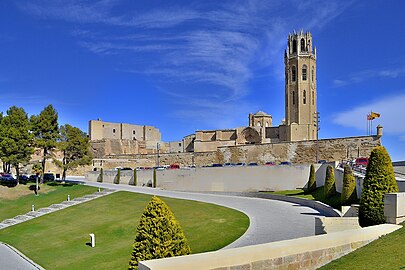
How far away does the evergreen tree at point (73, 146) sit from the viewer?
133 ft

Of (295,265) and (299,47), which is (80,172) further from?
(295,265)

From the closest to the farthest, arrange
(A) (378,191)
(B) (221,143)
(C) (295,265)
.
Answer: (C) (295,265) < (A) (378,191) < (B) (221,143)

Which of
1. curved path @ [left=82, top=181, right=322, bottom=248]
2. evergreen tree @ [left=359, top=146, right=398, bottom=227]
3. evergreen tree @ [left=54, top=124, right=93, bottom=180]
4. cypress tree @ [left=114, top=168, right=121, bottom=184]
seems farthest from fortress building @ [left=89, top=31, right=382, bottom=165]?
evergreen tree @ [left=359, top=146, right=398, bottom=227]

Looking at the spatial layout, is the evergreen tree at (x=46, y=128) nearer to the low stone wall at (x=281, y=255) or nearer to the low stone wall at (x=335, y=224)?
the low stone wall at (x=335, y=224)

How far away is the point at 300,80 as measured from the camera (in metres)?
67.1

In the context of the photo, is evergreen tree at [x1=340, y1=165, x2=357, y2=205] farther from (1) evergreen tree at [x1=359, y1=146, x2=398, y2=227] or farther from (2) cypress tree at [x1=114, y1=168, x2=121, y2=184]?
(2) cypress tree at [x1=114, y1=168, x2=121, y2=184]

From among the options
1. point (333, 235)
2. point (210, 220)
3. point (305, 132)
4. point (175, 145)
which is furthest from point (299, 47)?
→ point (333, 235)

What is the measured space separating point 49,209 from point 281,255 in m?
26.2

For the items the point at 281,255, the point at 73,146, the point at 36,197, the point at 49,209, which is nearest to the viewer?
the point at 281,255

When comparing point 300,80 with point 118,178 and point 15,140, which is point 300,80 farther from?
point 15,140

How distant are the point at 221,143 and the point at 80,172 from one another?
23.0 meters

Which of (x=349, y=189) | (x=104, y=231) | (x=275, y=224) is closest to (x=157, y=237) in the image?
(x=275, y=224)

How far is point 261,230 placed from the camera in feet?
48.8

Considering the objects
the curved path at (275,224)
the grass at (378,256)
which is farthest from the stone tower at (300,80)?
the grass at (378,256)
